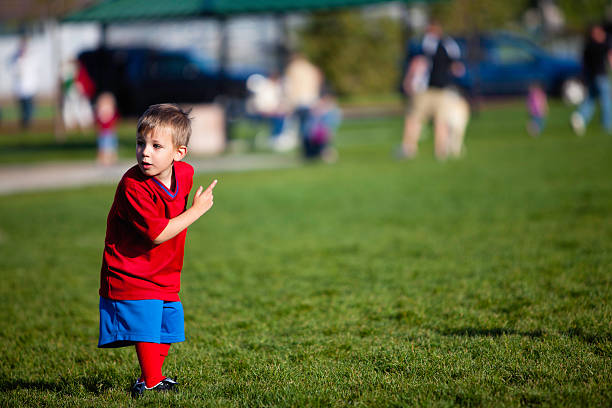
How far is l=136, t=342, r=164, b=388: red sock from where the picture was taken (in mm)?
3443

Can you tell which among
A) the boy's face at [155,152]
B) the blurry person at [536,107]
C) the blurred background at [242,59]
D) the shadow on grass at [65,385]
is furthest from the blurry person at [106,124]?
the boy's face at [155,152]

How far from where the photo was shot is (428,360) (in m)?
3.78

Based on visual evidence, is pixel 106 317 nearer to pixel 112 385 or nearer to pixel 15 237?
pixel 112 385

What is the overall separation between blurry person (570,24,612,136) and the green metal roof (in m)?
4.25

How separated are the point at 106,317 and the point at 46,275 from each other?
327 centimetres

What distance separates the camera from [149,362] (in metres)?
3.46

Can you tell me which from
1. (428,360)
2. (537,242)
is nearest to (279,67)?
(537,242)

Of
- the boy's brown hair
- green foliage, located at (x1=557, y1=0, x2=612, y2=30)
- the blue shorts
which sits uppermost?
green foliage, located at (x1=557, y1=0, x2=612, y2=30)

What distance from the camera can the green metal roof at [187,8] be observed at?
1552cm

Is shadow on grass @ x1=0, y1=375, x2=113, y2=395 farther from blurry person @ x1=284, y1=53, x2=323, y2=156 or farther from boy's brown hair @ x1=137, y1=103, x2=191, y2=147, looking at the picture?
blurry person @ x1=284, y1=53, x2=323, y2=156

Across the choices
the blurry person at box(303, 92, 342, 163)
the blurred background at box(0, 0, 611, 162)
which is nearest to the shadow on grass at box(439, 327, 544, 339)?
the blurry person at box(303, 92, 342, 163)

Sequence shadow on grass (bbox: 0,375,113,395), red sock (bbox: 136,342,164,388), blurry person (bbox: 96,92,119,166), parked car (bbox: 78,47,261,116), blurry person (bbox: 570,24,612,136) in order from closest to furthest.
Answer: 1. red sock (bbox: 136,342,164,388)
2. shadow on grass (bbox: 0,375,113,395)
3. blurry person (bbox: 96,92,119,166)
4. blurry person (bbox: 570,24,612,136)
5. parked car (bbox: 78,47,261,116)

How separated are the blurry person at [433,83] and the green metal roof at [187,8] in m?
2.72

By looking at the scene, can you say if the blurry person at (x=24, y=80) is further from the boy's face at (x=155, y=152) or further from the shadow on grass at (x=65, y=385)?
the boy's face at (x=155, y=152)
